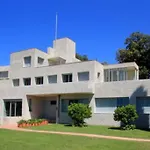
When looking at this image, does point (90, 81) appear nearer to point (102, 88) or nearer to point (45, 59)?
point (102, 88)

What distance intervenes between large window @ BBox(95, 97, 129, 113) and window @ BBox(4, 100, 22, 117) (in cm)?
1102

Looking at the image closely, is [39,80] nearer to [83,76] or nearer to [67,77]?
[67,77]

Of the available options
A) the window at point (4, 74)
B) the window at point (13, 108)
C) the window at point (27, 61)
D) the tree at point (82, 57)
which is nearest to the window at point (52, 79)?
the window at point (27, 61)

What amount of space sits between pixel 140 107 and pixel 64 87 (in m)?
9.05

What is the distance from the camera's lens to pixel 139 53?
43062 millimetres

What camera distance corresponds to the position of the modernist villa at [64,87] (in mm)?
27516

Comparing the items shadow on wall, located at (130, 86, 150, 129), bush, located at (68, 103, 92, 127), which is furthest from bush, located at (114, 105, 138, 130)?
bush, located at (68, 103, 92, 127)

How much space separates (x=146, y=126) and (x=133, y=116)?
275cm

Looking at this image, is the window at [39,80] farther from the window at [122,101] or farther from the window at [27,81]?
the window at [122,101]

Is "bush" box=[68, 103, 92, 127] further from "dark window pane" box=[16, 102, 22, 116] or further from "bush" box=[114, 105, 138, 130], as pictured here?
"dark window pane" box=[16, 102, 22, 116]

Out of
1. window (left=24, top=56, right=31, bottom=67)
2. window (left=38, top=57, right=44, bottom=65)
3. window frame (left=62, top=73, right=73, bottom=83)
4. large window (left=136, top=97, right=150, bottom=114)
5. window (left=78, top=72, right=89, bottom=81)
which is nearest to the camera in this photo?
large window (left=136, top=97, right=150, bottom=114)

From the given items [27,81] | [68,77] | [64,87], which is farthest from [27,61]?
[64,87]

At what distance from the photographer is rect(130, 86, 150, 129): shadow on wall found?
84.4 ft

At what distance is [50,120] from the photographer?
34531 millimetres
